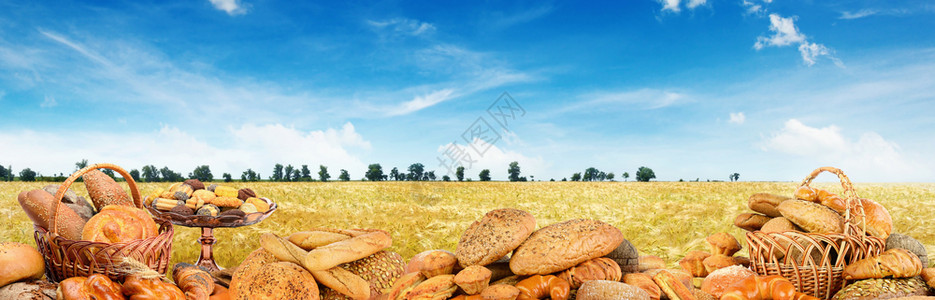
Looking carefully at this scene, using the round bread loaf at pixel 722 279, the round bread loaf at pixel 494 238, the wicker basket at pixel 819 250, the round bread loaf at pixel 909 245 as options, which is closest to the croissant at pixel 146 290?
the round bread loaf at pixel 494 238

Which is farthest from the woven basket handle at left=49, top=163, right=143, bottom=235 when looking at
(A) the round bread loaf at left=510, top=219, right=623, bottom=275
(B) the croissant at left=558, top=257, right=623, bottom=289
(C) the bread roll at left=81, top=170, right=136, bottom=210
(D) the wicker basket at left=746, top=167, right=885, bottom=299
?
(D) the wicker basket at left=746, top=167, right=885, bottom=299

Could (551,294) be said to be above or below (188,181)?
below

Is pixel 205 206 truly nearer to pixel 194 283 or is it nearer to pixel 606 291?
pixel 194 283

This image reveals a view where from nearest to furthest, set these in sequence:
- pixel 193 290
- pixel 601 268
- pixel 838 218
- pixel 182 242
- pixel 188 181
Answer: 1. pixel 601 268
2. pixel 193 290
3. pixel 838 218
4. pixel 188 181
5. pixel 182 242

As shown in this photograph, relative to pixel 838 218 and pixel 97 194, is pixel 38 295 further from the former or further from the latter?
pixel 838 218

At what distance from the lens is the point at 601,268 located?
4125 mm

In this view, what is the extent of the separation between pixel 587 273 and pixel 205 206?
4.36 metres

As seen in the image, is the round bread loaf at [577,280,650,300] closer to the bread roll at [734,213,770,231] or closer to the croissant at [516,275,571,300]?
the croissant at [516,275,571,300]

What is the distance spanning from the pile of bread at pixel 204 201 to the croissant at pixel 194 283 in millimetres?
1039

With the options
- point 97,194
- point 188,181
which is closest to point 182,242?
point 188,181

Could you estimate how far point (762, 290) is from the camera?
15.1 ft

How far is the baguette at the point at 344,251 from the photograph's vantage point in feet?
12.9

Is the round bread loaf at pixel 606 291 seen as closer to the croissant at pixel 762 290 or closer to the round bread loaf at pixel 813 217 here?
the croissant at pixel 762 290

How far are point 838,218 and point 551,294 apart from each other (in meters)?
4.00
